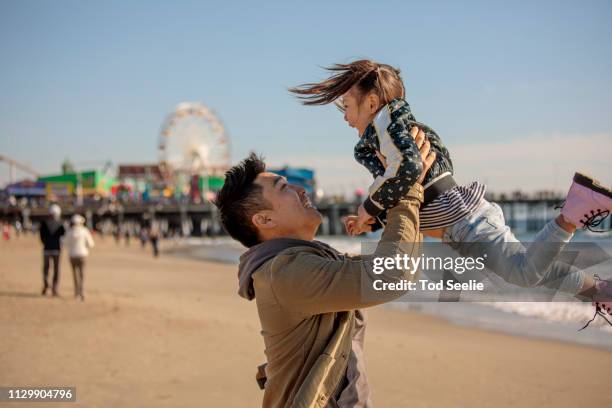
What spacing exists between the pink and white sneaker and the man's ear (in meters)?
1.08

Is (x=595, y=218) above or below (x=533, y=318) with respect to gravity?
above

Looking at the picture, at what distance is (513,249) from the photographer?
228 centimetres

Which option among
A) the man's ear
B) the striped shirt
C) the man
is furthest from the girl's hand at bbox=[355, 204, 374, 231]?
the man's ear

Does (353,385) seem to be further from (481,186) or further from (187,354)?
(187,354)

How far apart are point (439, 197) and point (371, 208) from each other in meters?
0.35

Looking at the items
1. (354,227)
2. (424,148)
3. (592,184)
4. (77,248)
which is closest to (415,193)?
(424,148)

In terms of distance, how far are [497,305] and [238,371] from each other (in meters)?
7.61

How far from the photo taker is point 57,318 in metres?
8.94

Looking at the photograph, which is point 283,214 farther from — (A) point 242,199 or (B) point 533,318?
(B) point 533,318

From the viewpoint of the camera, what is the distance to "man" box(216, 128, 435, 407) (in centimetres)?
183

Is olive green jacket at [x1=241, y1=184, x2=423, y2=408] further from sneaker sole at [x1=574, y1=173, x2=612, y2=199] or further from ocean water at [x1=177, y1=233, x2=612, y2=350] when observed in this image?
ocean water at [x1=177, y1=233, x2=612, y2=350]

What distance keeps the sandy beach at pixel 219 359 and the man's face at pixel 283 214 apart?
3.76 meters

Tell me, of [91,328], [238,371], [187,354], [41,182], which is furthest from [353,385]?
[41,182]

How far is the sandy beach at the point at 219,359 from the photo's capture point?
580 centimetres
